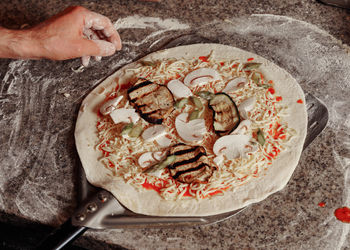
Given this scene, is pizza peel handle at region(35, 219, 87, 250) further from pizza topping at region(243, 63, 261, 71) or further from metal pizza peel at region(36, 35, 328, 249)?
pizza topping at region(243, 63, 261, 71)

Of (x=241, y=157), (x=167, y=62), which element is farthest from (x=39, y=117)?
(x=241, y=157)

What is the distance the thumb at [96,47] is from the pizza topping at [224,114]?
736mm

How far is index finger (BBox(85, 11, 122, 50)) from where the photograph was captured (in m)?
2.38

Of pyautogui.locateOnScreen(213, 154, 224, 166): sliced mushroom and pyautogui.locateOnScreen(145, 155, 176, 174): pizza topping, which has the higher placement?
pyautogui.locateOnScreen(145, 155, 176, 174): pizza topping

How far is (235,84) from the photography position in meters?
2.34

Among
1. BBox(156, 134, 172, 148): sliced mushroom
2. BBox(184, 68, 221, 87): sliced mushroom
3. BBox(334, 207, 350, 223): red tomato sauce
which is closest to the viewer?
BBox(334, 207, 350, 223): red tomato sauce

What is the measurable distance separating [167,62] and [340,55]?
120cm

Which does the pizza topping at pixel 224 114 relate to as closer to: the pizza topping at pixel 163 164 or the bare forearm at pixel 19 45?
the pizza topping at pixel 163 164

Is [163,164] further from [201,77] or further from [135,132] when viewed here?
[201,77]

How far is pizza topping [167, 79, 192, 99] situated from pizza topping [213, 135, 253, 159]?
40 cm

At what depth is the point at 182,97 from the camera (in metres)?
2.30

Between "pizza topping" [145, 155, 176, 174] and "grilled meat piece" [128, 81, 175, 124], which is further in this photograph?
"grilled meat piece" [128, 81, 175, 124]

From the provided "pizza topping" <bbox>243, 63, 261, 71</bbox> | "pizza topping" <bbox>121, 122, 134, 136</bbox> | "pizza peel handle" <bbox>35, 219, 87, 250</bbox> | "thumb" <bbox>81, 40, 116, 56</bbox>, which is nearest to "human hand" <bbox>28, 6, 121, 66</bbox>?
"thumb" <bbox>81, 40, 116, 56</bbox>

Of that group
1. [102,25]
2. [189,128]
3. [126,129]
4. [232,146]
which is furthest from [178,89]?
[102,25]
